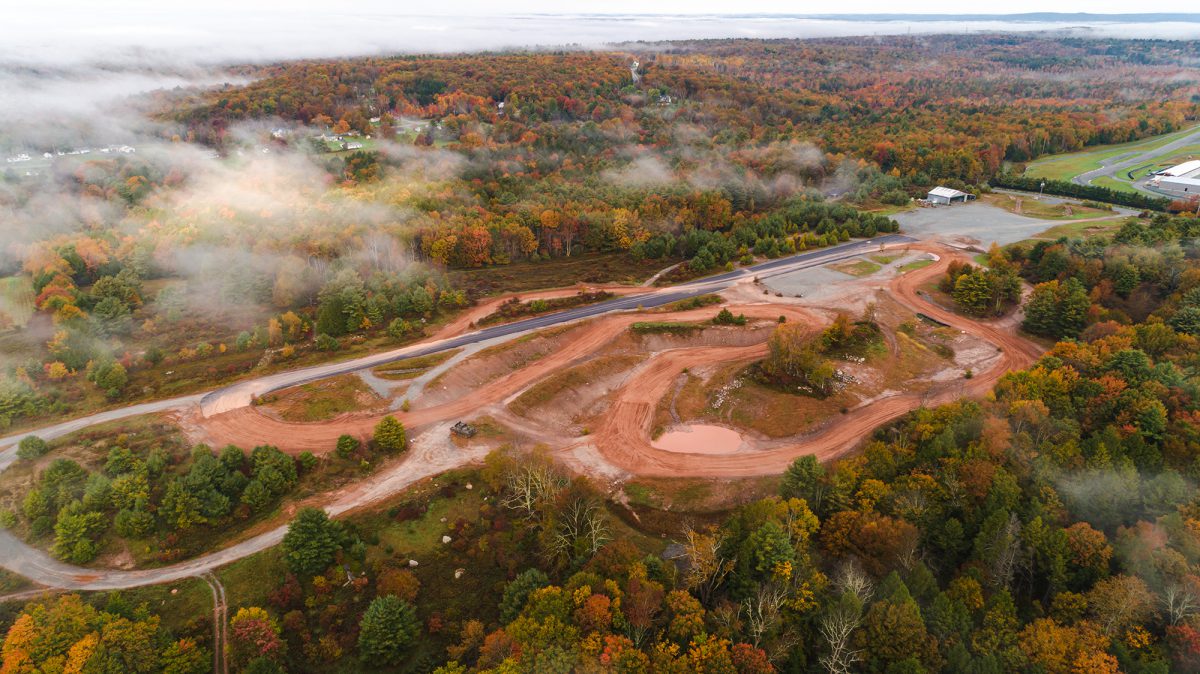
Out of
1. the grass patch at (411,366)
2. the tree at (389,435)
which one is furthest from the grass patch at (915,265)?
the tree at (389,435)

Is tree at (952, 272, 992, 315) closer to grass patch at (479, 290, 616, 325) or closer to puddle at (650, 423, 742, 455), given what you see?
puddle at (650, 423, 742, 455)

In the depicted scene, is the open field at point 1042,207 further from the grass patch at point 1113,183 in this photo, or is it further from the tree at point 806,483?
the tree at point 806,483

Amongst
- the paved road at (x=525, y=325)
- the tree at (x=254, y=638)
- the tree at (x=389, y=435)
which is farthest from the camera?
the paved road at (x=525, y=325)

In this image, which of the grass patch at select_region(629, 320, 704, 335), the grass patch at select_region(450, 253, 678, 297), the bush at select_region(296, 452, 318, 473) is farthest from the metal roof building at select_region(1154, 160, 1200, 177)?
the bush at select_region(296, 452, 318, 473)

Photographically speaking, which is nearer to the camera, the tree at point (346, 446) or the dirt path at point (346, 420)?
the tree at point (346, 446)

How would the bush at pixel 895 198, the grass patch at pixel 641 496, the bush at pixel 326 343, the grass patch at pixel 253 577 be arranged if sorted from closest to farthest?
the grass patch at pixel 253 577, the grass patch at pixel 641 496, the bush at pixel 326 343, the bush at pixel 895 198

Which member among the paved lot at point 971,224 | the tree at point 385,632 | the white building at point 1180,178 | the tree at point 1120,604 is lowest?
the tree at point 385,632
